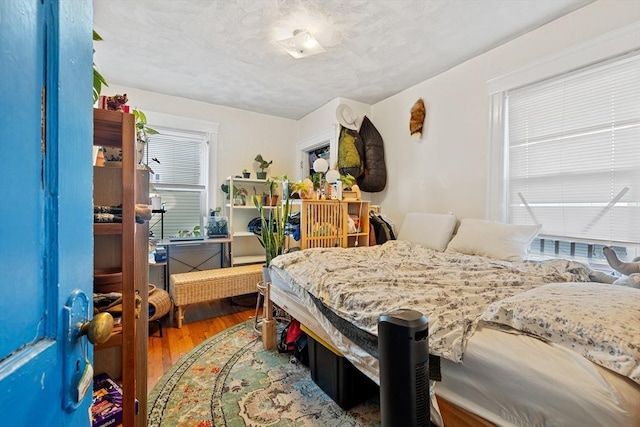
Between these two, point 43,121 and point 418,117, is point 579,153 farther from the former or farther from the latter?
point 43,121

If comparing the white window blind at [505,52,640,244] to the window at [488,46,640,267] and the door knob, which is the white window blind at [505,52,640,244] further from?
the door knob

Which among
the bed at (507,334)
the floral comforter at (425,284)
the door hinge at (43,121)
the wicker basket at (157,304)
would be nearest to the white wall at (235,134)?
the wicker basket at (157,304)

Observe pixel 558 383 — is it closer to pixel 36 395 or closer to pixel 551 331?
pixel 551 331

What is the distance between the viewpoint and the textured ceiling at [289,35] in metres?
1.85

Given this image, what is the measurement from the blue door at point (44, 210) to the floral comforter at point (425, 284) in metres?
0.91

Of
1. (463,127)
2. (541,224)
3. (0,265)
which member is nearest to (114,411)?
(0,265)

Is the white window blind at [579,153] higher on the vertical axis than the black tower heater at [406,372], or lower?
higher

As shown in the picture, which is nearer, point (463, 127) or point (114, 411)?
point (114, 411)

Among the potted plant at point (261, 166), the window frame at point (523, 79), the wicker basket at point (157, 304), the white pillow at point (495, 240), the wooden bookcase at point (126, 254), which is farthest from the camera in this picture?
the potted plant at point (261, 166)

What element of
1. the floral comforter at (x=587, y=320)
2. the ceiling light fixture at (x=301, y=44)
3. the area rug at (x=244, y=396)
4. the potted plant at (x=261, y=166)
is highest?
the ceiling light fixture at (x=301, y=44)

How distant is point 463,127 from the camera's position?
2533 millimetres

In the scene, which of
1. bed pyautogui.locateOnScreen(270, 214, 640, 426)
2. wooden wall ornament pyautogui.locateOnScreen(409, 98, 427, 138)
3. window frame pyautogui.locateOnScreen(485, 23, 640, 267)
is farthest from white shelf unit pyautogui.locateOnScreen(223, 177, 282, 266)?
window frame pyautogui.locateOnScreen(485, 23, 640, 267)

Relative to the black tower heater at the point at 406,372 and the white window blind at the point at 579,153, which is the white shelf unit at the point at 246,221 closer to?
the white window blind at the point at 579,153

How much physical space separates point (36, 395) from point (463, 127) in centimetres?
294
